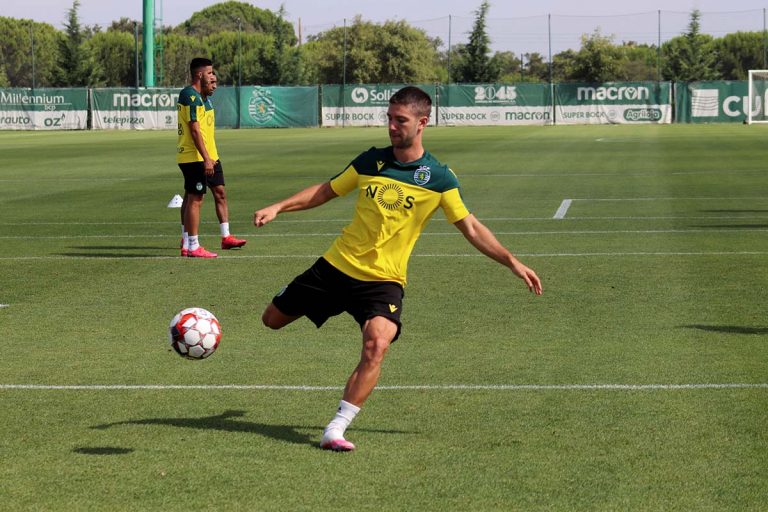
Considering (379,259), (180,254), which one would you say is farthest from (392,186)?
(180,254)

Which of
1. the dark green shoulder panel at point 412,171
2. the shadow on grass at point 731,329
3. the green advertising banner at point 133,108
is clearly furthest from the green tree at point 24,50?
the dark green shoulder panel at point 412,171

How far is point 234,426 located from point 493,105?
57303 mm

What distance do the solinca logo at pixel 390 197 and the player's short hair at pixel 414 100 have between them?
1.37ft

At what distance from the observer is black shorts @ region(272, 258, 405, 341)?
21.8 feet

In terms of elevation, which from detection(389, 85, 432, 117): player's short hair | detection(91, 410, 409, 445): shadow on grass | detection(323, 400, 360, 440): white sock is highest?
detection(389, 85, 432, 117): player's short hair

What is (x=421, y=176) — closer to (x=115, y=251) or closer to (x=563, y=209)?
(x=115, y=251)

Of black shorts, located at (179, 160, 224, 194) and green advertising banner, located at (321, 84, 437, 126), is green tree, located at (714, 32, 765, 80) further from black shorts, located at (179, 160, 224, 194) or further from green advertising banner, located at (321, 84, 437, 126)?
black shorts, located at (179, 160, 224, 194)

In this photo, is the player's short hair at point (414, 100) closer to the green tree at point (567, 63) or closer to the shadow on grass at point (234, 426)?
the shadow on grass at point (234, 426)

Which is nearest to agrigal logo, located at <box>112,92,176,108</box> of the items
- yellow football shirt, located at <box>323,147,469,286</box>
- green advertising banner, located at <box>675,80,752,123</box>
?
green advertising banner, located at <box>675,80,752,123</box>

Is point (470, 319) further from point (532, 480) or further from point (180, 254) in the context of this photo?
point (180, 254)

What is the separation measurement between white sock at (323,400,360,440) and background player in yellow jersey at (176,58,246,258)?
7836 millimetres

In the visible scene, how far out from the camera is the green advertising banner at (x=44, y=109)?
61406mm

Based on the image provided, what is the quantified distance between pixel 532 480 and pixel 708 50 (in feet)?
265

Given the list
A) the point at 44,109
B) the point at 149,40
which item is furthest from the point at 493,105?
the point at 44,109
